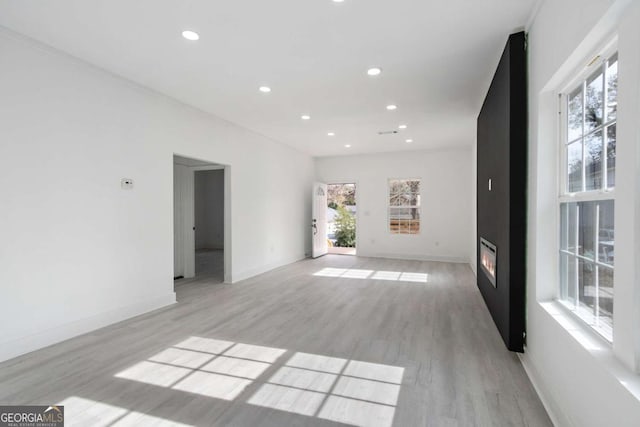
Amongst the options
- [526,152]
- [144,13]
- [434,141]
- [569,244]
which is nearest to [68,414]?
[144,13]

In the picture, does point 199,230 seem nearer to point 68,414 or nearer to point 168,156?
point 168,156

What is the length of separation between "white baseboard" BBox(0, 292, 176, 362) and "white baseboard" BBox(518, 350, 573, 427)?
4.00 m

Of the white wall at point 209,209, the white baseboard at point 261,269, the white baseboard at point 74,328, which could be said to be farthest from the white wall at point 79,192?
the white wall at point 209,209

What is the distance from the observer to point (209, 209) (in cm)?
1077

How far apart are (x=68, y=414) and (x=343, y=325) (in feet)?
7.78

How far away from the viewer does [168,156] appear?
4262 mm

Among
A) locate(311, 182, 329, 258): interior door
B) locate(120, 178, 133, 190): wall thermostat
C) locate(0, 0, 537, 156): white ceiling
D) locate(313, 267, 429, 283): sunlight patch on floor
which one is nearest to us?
locate(0, 0, 537, 156): white ceiling

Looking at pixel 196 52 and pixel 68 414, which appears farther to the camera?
pixel 196 52

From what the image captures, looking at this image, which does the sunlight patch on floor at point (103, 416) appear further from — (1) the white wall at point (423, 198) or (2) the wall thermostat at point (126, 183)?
(1) the white wall at point (423, 198)

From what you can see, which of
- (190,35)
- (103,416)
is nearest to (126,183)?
(190,35)

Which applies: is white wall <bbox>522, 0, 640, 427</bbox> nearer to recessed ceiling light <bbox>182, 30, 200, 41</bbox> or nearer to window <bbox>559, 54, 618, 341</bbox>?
window <bbox>559, 54, 618, 341</bbox>

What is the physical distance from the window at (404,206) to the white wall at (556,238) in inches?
227

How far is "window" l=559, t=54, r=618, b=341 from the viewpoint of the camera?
1.56 metres

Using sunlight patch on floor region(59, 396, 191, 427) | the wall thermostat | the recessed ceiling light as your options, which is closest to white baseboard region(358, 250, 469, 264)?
the wall thermostat
